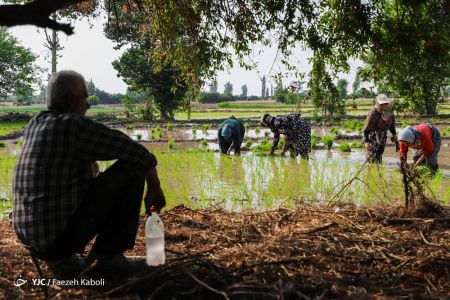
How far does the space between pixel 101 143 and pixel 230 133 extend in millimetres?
8639


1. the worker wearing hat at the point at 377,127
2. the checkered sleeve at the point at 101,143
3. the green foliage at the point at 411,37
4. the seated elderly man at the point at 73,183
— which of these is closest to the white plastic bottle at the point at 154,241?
the seated elderly man at the point at 73,183

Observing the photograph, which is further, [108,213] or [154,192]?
[154,192]

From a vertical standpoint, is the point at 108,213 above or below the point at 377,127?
below

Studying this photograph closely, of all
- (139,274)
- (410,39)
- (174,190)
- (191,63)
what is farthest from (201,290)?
(174,190)

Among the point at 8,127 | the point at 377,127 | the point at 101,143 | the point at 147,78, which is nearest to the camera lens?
the point at 101,143

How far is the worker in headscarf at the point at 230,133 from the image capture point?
444 inches

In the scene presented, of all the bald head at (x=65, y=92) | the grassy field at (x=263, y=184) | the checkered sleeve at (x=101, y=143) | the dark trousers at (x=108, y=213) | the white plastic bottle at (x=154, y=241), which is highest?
the bald head at (x=65, y=92)

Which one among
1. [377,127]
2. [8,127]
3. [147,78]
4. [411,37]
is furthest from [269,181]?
[147,78]

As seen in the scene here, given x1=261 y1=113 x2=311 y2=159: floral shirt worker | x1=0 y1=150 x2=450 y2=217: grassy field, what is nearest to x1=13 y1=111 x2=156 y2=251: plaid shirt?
x1=0 y1=150 x2=450 y2=217: grassy field

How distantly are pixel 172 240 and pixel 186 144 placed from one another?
497 inches

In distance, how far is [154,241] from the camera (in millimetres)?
3129

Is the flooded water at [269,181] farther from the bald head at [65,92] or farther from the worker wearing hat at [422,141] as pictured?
the bald head at [65,92]

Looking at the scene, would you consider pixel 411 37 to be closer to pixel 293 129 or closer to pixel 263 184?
pixel 263 184

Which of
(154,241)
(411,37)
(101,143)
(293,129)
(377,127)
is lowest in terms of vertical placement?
(154,241)
